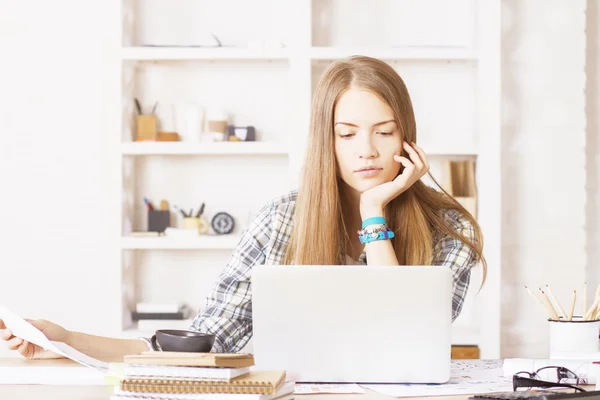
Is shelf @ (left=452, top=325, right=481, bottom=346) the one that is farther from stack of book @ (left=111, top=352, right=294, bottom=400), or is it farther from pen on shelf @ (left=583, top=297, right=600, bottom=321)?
stack of book @ (left=111, top=352, right=294, bottom=400)

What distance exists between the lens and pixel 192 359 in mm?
1282

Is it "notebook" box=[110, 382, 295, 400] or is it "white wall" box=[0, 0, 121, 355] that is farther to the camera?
"white wall" box=[0, 0, 121, 355]

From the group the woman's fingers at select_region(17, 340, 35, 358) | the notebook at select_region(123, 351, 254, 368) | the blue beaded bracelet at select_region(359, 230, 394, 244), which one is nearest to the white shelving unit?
the blue beaded bracelet at select_region(359, 230, 394, 244)

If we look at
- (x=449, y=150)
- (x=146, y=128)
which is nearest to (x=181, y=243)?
(x=146, y=128)

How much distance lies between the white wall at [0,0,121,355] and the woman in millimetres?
1775

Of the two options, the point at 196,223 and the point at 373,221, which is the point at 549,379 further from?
the point at 196,223

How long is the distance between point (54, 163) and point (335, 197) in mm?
2050

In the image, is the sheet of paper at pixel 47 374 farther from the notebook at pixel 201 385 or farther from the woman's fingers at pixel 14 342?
the notebook at pixel 201 385

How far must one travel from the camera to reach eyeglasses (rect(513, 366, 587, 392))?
145cm

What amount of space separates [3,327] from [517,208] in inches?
93.0

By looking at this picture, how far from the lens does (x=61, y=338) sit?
178 cm

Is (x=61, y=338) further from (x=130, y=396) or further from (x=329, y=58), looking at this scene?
(x=329, y=58)

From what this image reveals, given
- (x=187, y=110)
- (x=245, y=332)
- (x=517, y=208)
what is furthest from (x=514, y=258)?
(x=245, y=332)

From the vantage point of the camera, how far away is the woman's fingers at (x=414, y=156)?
77.8 inches
